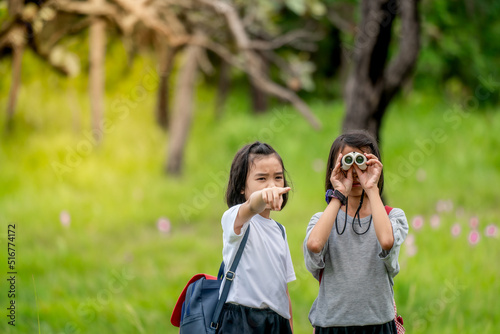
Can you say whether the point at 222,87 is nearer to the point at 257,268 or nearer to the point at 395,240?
the point at 257,268

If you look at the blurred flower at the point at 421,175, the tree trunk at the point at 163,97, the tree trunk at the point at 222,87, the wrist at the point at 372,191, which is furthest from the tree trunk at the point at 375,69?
the tree trunk at the point at 222,87

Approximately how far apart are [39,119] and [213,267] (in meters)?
5.52

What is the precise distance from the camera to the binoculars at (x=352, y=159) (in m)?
2.38

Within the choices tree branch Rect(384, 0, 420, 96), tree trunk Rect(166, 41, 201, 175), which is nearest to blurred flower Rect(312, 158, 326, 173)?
tree trunk Rect(166, 41, 201, 175)

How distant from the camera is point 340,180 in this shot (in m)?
2.47

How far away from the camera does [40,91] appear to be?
10.5 metres

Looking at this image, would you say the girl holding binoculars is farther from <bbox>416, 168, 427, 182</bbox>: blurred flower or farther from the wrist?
<bbox>416, 168, 427, 182</bbox>: blurred flower

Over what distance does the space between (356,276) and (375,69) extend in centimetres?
345

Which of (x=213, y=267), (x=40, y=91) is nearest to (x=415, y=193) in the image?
(x=213, y=267)

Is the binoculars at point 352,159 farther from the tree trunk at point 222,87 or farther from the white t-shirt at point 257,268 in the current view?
the tree trunk at point 222,87

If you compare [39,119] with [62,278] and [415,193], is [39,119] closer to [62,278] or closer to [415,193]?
[62,278]

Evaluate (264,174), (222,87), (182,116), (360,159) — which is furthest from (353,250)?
(222,87)

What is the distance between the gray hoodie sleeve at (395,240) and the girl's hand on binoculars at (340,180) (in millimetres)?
242

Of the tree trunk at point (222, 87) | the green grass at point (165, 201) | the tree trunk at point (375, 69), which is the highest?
the tree trunk at point (222, 87)
